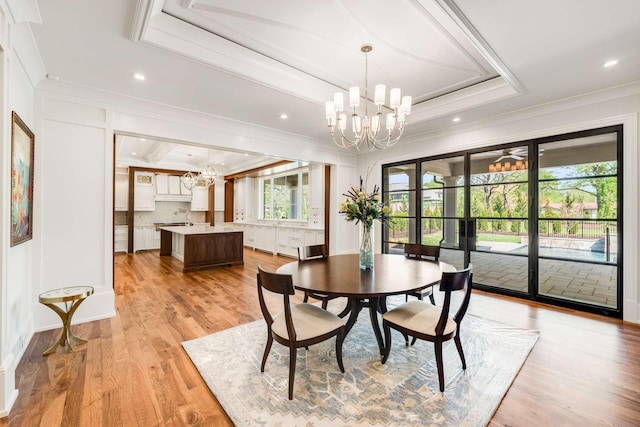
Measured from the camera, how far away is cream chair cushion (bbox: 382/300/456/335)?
6.78 ft

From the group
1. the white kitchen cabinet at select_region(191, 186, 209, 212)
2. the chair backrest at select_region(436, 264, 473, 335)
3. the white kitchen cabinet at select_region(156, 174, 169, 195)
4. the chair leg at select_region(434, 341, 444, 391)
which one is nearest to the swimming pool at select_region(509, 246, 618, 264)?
the chair backrest at select_region(436, 264, 473, 335)

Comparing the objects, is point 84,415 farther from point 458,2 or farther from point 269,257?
point 269,257

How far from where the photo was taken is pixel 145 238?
846 centimetres

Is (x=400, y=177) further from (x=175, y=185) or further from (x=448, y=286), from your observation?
(x=175, y=185)

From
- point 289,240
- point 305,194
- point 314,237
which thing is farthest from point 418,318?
point 305,194

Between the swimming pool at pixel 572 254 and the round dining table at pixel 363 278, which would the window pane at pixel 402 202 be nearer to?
the swimming pool at pixel 572 254

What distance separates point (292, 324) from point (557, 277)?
3.94m

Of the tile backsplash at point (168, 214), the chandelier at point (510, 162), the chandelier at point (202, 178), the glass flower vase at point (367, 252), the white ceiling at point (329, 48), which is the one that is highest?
the white ceiling at point (329, 48)

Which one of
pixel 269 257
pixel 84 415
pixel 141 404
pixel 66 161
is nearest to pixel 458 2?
pixel 141 404

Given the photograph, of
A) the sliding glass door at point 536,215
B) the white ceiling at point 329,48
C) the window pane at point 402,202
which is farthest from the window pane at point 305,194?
the white ceiling at point 329,48

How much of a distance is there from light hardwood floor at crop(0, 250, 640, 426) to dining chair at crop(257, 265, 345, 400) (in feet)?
1.81

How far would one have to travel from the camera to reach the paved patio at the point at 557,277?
3.48m

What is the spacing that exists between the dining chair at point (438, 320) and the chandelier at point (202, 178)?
233 inches

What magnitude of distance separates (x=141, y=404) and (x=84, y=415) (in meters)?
0.30
